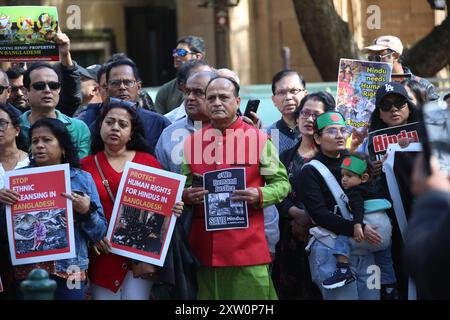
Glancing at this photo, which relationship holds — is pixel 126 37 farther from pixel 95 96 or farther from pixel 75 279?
pixel 75 279

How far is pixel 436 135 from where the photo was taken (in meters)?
5.09

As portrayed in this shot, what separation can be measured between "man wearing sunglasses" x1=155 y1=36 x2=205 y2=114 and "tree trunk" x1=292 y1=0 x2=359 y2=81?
451 centimetres

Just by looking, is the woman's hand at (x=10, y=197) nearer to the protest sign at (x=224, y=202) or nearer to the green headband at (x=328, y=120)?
the protest sign at (x=224, y=202)

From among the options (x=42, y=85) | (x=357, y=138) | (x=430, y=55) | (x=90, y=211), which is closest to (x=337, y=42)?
(x=430, y=55)

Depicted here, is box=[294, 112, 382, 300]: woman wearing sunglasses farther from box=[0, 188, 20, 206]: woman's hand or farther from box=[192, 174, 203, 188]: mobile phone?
box=[0, 188, 20, 206]: woman's hand

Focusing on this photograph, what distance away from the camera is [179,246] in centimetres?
806

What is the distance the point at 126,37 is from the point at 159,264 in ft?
50.5

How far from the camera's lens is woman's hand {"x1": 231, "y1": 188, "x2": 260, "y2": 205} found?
26.3 feet

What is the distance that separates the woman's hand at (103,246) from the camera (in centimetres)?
793

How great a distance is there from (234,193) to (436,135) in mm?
3097

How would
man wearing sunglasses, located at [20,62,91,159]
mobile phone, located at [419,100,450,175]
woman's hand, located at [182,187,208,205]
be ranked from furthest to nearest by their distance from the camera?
man wearing sunglasses, located at [20,62,91,159] < woman's hand, located at [182,187,208,205] < mobile phone, located at [419,100,450,175]

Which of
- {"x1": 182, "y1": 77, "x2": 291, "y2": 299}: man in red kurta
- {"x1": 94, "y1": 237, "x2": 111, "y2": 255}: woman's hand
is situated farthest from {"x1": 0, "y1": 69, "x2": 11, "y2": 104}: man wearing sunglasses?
{"x1": 94, "y1": 237, "x2": 111, "y2": 255}: woman's hand

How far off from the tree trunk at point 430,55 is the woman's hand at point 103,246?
8.56 meters

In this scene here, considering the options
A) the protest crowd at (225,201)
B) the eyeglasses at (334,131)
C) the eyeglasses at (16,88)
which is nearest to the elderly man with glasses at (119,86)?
the protest crowd at (225,201)
